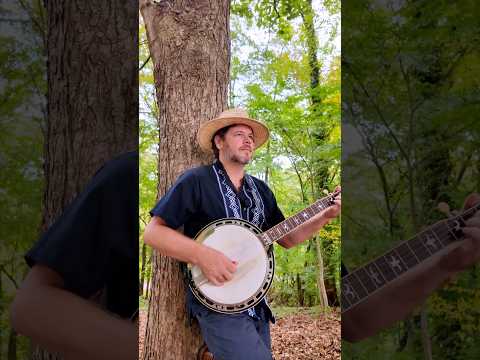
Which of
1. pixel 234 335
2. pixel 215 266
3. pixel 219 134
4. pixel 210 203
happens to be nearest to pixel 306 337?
pixel 234 335

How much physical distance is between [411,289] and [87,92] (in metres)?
1.43

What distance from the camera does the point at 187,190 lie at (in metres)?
2.12

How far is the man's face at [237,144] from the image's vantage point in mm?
2211

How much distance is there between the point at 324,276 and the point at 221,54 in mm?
1731

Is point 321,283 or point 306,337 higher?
point 321,283

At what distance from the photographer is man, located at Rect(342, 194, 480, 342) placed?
5.82 feet

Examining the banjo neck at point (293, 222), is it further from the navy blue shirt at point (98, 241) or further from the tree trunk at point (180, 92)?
the navy blue shirt at point (98, 241)

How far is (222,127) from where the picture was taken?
2.29 metres

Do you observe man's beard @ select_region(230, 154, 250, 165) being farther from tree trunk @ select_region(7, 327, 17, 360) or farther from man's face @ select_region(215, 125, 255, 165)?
tree trunk @ select_region(7, 327, 17, 360)

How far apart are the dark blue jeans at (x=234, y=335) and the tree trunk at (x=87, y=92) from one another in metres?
0.97

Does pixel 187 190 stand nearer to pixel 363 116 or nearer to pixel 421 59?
pixel 363 116

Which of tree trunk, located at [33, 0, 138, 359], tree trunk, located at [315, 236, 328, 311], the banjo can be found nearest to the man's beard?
the banjo

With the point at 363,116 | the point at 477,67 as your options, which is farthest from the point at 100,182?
the point at 477,67

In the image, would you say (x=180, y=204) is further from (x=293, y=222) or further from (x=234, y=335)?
(x=234, y=335)
